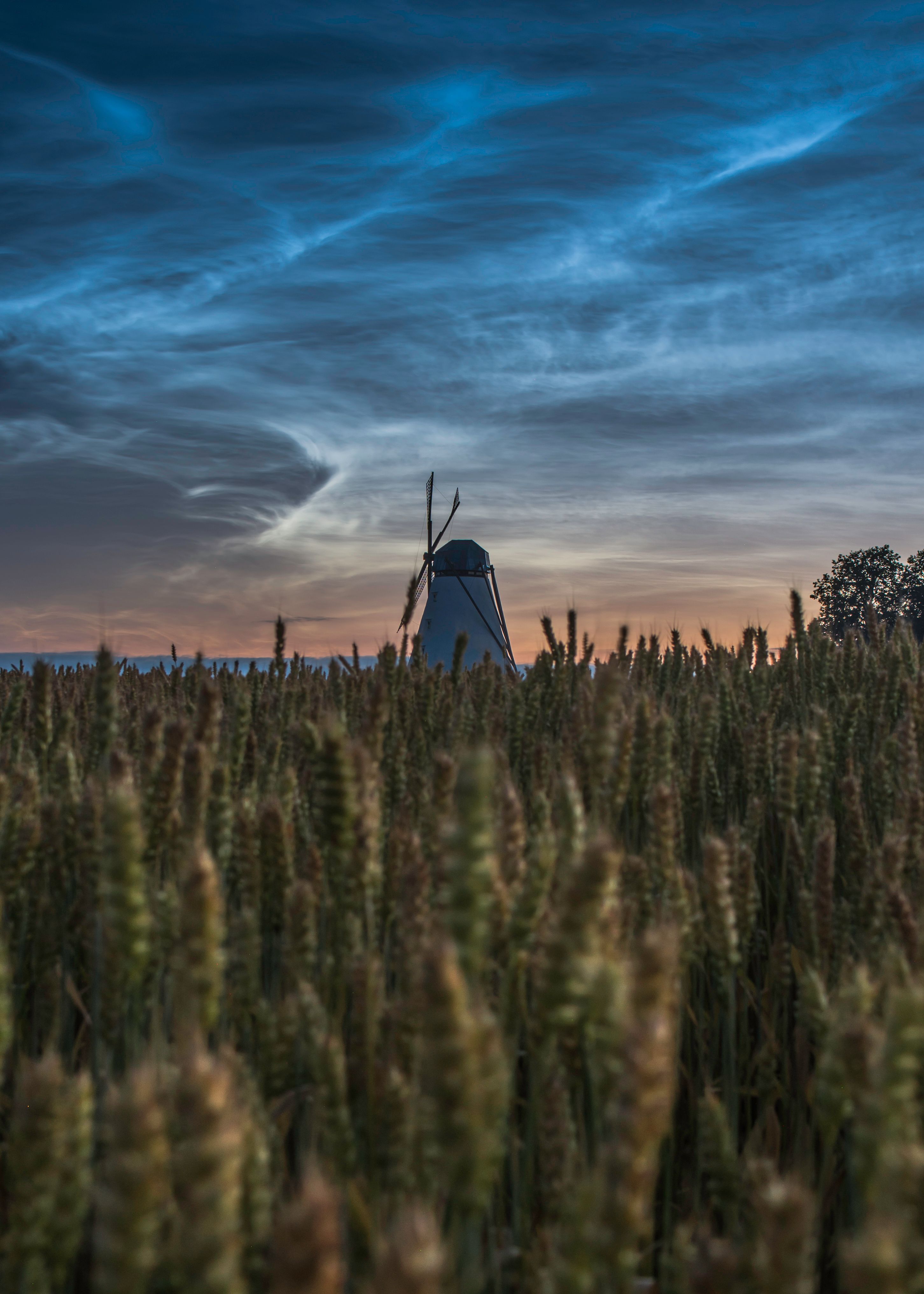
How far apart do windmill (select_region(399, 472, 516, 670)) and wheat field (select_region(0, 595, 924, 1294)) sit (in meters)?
23.0

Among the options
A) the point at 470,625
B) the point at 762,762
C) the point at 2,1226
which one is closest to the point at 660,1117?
the point at 2,1226

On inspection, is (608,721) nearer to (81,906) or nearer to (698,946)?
(698,946)

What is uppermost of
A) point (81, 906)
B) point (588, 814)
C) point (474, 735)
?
point (474, 735)

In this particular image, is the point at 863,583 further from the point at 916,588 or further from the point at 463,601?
the point at 463,601

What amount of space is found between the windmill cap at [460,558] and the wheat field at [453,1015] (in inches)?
962

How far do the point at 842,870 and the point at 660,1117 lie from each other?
254 cm

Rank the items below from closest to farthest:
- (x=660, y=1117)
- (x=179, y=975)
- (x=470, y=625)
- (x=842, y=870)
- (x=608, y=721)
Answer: (x=660, y=1117) → (x=179, y=975) → (x=608, y=721) → (x=842, y=870) → (x=470, y=625)

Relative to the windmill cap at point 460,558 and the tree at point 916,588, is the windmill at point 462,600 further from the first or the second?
the tree at point 916,588

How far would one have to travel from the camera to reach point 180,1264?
3.01 ft

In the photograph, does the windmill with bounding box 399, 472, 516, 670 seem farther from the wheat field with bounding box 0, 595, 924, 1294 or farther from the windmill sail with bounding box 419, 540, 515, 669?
the wheat field with bounding box 0, 595, 924, 1294

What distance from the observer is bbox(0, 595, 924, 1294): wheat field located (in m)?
0.88

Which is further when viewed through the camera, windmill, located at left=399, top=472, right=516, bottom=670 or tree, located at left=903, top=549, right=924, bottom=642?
tree, located at left=903, top=549, right=924, bottom=642

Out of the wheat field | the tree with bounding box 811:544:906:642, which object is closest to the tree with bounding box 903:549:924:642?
the tree with bounding box 811:544:906:642

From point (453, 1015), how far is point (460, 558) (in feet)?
88.9
